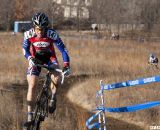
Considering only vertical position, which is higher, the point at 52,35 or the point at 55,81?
the point at 52,35

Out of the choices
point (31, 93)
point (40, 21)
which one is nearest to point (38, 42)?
point (40, 21)

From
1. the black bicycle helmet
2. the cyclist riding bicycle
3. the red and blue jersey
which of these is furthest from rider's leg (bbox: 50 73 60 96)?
the black bicycle helmet

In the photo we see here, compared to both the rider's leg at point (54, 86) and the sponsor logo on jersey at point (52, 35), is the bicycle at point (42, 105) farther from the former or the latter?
the sponsor logo on jersey at point (52, 35)

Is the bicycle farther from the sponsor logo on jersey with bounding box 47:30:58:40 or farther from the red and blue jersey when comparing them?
the sponsor logo on jersey with bounding box 47:30:58:40

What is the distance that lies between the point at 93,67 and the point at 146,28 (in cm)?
5165

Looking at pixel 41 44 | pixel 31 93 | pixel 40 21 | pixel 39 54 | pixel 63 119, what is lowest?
pixel 63 119

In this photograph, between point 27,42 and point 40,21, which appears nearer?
point 40,21

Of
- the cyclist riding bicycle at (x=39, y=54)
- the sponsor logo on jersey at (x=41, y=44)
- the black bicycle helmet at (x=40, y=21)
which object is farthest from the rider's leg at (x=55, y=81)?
the black bicycle helmet at (x=40, y=21)

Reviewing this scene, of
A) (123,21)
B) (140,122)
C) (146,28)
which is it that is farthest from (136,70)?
(123,21)

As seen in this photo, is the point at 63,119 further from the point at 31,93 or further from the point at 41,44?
the point at 41,44

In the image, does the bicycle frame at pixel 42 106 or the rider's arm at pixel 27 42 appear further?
the rider's arm at pixel 27 42

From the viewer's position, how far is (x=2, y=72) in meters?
23.5

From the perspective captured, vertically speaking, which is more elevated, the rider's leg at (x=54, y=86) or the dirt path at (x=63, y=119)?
the rider's leg at (x=54, y=86)

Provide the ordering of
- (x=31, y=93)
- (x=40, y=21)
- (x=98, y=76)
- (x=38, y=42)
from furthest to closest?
1. (x=98, y=76)
2. (x=38, y=42)
3. (x=31, y=93)
4. (x=40, y=21)
